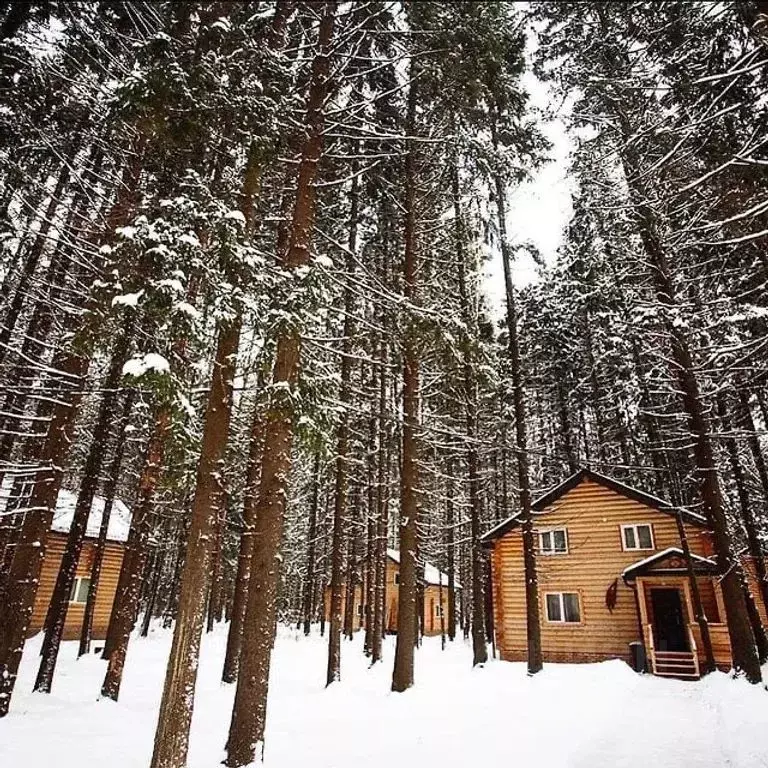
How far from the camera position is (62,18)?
725 cm

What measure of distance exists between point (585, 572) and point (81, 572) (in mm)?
23428

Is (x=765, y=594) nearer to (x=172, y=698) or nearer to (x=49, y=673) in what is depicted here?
(x=172, y=698)

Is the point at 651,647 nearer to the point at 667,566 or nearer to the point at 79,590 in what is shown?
the point at 667,566

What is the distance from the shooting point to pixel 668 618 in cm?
2267

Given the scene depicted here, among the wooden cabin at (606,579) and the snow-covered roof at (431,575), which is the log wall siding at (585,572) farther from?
the snow-covered roof at (431,575)

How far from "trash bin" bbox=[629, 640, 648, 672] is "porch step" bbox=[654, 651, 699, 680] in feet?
1.53

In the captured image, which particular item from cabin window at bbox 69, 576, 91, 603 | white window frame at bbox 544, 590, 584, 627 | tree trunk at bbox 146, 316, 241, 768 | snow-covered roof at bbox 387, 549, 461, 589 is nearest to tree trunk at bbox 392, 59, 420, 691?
tree trunk at bbox 146, 316, 241, 768

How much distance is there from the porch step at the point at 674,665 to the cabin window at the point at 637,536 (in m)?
3.98

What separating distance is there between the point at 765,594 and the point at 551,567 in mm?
7429

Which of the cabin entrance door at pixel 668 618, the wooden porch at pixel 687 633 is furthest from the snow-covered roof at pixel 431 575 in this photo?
the wooden porch at pixel 687 633

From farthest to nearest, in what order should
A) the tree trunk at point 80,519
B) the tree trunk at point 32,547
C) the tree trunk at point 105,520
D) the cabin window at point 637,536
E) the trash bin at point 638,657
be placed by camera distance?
the cabin window at point 637,536 < the trash bin at point 638,657 < the tree trunk at point 105,520 < the tree trunk at point 80,519 < the tree trunk at point 32,547

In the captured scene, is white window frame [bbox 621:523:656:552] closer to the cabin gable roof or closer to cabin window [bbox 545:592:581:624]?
the cabin gable roof

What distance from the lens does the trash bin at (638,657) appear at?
733 inches

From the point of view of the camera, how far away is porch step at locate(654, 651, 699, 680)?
57.4 feet
